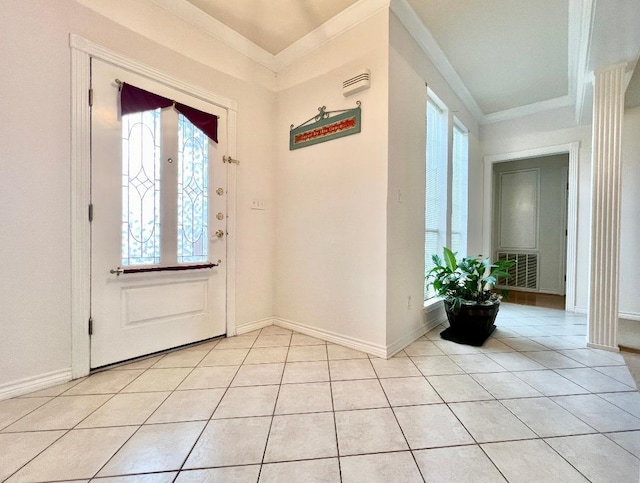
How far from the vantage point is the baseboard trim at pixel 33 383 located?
164 centimetres

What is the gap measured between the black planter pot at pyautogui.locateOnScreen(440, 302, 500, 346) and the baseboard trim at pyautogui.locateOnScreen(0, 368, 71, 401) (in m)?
3.06

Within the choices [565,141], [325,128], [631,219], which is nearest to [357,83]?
[325,128]

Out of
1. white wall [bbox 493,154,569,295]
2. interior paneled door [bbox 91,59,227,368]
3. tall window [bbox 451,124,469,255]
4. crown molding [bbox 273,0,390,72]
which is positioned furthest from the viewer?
white wall [bbox 493,154,569,295]

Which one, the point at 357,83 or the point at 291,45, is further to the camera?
the point at 291,45

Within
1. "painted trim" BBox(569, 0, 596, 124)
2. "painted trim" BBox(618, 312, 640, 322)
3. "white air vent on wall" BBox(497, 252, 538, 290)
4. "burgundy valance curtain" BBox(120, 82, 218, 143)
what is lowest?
"painted trim" BBox(618, 312, 640, 322)

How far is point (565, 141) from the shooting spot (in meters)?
3.76

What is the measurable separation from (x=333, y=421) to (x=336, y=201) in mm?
1716

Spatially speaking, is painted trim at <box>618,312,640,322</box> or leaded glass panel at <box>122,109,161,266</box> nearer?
leaded glass panel at <box>122,109,161,266</box>

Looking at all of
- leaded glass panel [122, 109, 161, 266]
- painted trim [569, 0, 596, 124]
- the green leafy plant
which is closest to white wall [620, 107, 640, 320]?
painted trim [569, 0, 596, 124]

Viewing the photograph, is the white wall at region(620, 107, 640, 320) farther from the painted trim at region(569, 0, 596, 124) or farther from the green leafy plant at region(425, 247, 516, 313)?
the green leafy plant at region(425, 247, 516, 313)

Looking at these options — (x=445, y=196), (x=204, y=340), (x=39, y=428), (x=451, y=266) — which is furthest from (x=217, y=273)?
(x=445, y=196)

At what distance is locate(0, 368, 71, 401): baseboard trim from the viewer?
1.64 meters

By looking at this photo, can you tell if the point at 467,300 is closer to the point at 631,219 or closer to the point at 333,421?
the point at 333,421

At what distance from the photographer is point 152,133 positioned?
2.18 metres
